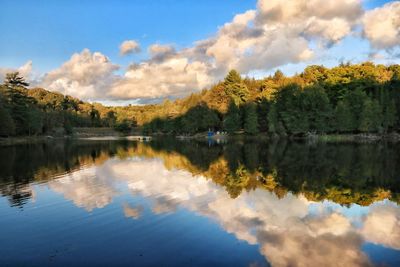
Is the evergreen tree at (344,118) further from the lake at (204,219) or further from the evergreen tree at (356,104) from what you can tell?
the lake at (204,219)

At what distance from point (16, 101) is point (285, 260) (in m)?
94.6

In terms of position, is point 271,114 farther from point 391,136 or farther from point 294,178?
point 294,178

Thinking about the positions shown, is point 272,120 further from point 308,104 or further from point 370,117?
point 370,117

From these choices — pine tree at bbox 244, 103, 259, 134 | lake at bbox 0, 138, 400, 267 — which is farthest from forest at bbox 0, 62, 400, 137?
lake at bbox 0, 138, 400, 267

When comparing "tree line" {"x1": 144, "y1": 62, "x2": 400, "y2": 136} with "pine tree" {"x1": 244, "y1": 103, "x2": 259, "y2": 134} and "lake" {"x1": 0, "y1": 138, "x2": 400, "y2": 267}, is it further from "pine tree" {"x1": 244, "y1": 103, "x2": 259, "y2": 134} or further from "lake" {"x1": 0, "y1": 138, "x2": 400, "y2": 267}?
"lake" {"x1": 0, "y1": 138, "x2": 400, "y2": 267}

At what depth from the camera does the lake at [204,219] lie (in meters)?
10.2

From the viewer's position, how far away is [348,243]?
439 inches

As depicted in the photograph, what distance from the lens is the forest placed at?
73750 mm

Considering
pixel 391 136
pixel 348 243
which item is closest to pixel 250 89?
pixel 391 136

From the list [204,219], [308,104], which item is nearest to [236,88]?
[308,104]

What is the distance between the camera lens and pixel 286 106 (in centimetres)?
8131

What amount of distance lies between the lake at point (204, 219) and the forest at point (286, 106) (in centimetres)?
5203

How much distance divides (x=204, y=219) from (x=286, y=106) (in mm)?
70905

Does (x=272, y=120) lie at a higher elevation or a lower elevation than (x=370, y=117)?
higher
